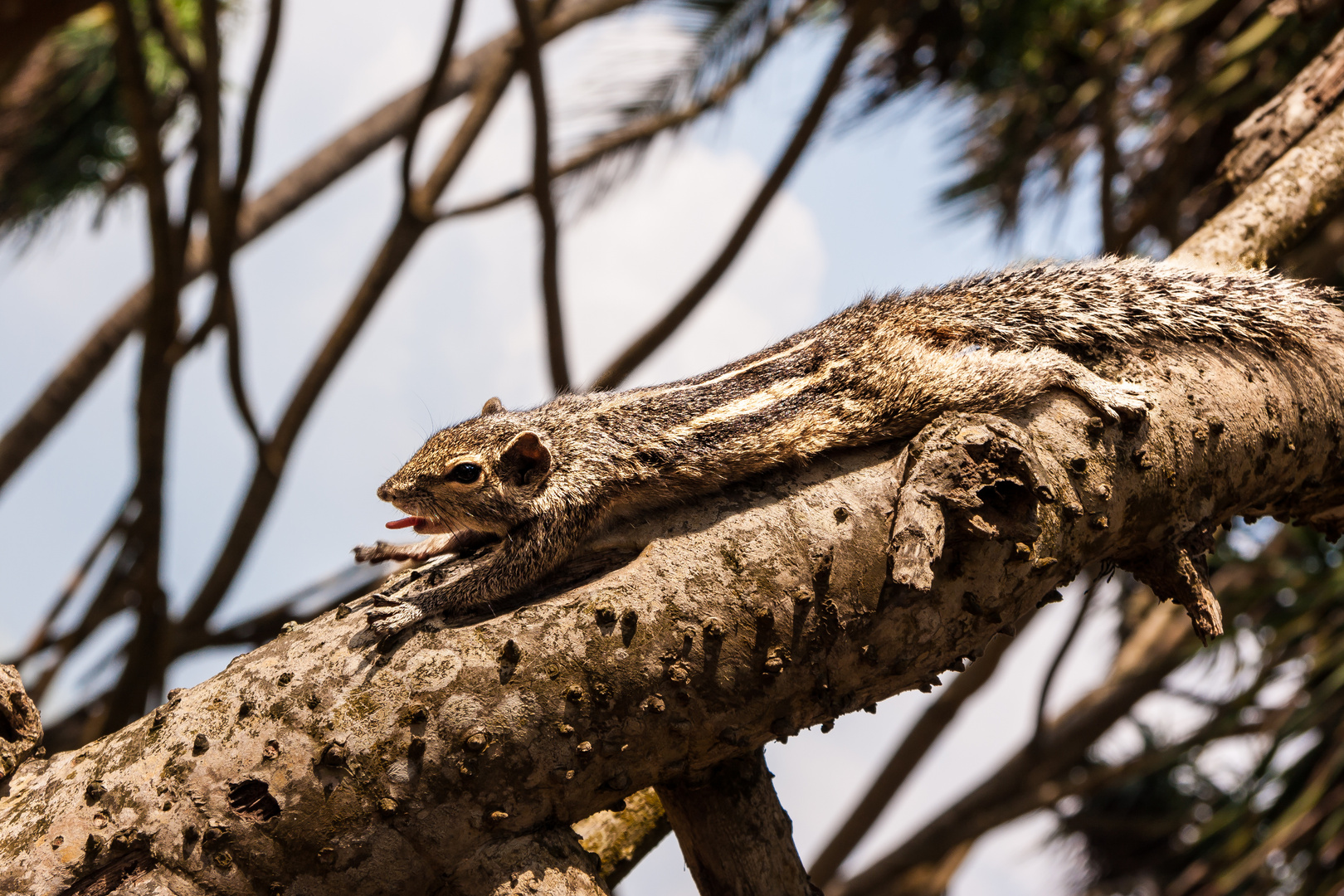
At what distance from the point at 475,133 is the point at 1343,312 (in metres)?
4.78

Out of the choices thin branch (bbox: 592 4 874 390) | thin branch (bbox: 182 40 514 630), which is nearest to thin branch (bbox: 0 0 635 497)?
thin branch (bbox: 182 40 514 630)

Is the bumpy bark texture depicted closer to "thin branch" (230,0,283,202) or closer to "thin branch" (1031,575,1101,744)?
"thin branch" (230,0,283,202)

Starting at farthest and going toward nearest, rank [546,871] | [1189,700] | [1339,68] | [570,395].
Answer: [1189,700] → [1339,68] → [570,395] → [546,871]

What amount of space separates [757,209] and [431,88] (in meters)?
1.97

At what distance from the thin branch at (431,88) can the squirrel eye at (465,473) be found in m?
2.91

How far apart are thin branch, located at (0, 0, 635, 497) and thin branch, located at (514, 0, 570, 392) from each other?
1092 mm

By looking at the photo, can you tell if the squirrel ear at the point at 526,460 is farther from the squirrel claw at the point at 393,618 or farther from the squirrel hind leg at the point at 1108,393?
the squirrel hind leg at the point at 1108,393

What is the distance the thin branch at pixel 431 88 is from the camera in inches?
207

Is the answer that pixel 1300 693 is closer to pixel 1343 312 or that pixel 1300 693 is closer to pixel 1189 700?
pixel 1189 700

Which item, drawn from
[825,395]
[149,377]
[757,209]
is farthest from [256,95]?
[825,395]

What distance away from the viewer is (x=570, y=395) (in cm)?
370

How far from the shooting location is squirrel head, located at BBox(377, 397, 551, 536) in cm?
316

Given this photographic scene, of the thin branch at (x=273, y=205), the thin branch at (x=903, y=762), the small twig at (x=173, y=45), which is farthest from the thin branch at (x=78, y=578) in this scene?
the thin branch at (x=903, y=762)

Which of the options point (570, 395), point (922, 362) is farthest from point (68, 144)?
point (922, 362)
